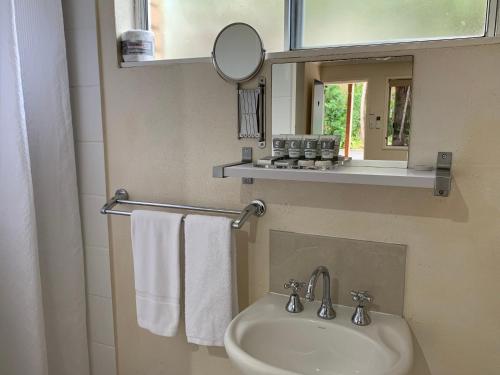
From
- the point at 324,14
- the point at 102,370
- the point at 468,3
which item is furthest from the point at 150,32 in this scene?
the point at 102,370

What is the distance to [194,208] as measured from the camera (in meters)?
1.39

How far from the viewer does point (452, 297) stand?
1.15 m

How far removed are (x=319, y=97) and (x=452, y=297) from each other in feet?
2.24

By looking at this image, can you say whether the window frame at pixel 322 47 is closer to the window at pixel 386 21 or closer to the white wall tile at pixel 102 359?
the window at pixel 386 21

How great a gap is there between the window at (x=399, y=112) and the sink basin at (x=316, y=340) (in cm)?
52

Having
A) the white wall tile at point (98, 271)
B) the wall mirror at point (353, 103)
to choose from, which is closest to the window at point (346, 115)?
the wall mirror at point (353, 103)

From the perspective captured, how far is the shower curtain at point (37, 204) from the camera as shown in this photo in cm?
132

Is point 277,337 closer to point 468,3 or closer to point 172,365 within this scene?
point 172,365

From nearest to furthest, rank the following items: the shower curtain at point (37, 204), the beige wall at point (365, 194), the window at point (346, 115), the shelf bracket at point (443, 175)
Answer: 1. the shelf bracket at point (443, 175)
2. the beige wall at point (365, 194)
3. the window at point (346, 115)
4. the shower curtain at point (37, 204)

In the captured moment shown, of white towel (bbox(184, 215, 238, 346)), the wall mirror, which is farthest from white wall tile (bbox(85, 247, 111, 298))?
the wall mirror

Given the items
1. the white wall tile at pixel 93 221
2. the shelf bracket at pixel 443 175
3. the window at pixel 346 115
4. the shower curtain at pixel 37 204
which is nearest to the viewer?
the shelf bracket at pixel 443 175

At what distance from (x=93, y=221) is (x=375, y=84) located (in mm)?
1144

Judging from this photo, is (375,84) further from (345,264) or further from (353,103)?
(345,264)

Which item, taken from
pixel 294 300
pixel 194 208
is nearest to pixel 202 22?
pixel 194 208
